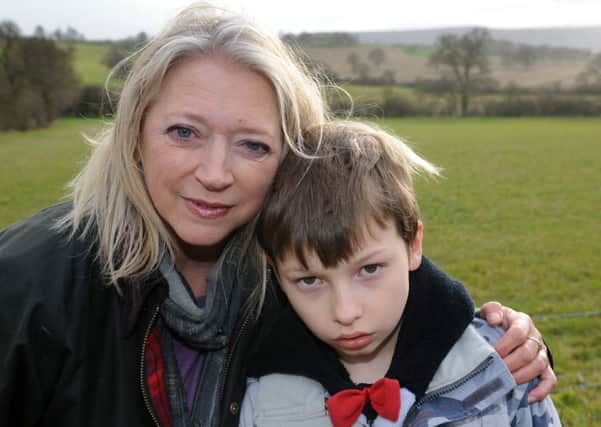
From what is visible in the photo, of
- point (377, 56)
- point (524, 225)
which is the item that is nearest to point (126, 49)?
point (524, 225)

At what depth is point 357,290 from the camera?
2.19m

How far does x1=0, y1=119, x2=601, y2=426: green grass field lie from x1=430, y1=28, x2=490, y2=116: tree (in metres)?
40.2

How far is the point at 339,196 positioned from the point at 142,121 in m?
0.79

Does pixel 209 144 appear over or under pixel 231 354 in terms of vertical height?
over

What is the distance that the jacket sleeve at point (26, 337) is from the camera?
2.15 m

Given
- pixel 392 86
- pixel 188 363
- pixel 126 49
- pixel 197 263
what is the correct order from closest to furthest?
1. pixel 188 363
2. pixel 197 263
3. pixel 126 49
4. pixel 392 86

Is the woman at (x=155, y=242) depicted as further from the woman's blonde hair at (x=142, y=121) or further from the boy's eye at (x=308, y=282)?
the boy's eye at (x=308, y=282)

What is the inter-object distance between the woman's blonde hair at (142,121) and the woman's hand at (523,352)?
0.99m

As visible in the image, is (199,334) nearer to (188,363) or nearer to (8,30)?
(188,363)

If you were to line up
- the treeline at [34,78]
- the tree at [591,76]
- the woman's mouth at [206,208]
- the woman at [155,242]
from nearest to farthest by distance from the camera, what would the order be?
the woman at [155,242] < the woman's mouth at [206,208] < the treeline at [34,78] < the tree at [591,76]

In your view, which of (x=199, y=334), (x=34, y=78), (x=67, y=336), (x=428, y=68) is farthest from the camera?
(x=428, y=68)

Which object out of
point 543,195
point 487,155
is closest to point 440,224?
point 543,195

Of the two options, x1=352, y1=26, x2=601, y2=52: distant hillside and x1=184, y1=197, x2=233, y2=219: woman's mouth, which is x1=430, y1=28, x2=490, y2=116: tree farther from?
x1=184, y1=197, x2=233, y2=219: woman's mouth

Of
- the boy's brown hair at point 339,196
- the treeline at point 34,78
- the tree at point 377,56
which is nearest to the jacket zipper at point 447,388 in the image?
the boy's brown hair at point 339,196
